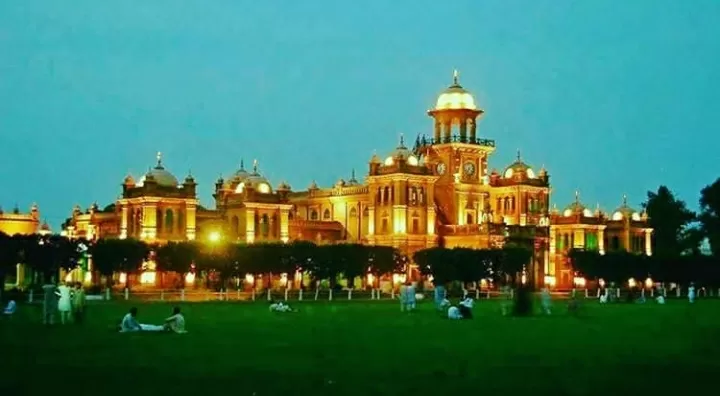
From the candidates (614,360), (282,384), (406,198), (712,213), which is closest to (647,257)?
(712,213)

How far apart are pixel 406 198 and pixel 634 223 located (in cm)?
3637

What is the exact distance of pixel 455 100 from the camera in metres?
112

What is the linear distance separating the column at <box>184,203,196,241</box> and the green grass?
2304 inches

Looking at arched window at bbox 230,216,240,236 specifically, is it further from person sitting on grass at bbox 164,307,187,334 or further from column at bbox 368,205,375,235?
person sitting on grass at bbox 164,307,187,334

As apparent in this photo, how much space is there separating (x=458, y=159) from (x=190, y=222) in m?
28.0

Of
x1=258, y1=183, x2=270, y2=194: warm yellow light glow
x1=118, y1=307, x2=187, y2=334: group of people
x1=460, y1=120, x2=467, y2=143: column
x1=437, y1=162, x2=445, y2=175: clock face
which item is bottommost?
x1=118, y1=307, x2=187, y2=334: group of people

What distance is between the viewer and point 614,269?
96438 millimetres

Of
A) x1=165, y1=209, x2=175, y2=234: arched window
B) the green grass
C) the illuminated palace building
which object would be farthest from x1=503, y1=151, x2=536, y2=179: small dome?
the green grass

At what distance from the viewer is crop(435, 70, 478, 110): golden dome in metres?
112

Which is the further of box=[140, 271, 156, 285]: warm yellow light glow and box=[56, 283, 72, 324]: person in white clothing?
box=[140, 271, 156, 285]: warm yellow light glow

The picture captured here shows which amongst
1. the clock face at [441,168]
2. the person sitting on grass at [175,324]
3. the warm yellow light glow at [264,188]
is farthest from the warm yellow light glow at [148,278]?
the person sitting on grass at [175,324]

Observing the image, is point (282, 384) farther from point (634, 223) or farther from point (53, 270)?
point (634, 223)

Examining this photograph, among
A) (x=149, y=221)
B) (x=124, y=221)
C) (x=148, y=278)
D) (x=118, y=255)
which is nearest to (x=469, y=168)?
(x=149, y=221)

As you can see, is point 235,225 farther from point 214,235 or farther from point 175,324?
point 175,324
